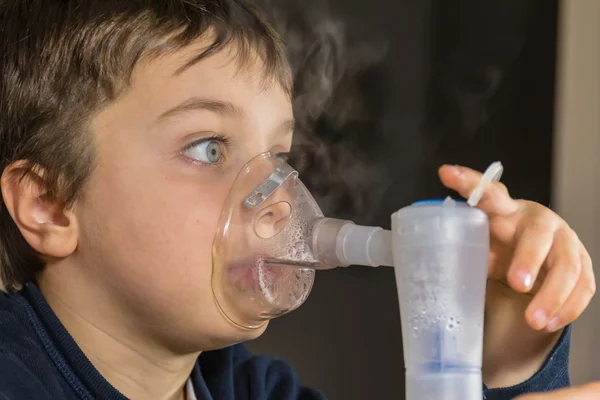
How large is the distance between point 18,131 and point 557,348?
789mm

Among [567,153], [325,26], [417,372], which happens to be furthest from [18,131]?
[567,153]

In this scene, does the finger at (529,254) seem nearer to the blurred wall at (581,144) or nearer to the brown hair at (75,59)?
the brown hair at (75,59)

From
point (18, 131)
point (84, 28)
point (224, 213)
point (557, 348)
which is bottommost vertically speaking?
point (557, 348)

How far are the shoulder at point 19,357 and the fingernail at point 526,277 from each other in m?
0.58

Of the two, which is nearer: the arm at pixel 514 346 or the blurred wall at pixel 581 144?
the arm at pixel 514 346

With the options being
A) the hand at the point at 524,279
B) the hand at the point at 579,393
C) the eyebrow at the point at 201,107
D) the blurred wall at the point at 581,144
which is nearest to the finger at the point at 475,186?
the hand at the point at 524,279

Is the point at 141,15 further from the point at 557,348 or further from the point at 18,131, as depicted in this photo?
the point at 557,348

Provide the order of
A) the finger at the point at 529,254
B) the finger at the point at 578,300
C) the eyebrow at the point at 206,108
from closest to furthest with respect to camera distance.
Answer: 1. the finger at the point at 529,254
2. the finger at the point at 578,300
3. the eyebrow at the point at 206,108

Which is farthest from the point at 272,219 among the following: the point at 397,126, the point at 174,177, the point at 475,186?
the point at 397,126

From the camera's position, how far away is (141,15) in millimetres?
1109

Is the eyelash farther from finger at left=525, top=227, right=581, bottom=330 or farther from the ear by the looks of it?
finger at left=525, top=227, right=581, bottom=330

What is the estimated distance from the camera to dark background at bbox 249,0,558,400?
72.9 inches

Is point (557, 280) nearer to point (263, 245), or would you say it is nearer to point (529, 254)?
point (529, 254)

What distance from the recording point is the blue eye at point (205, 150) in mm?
1068
